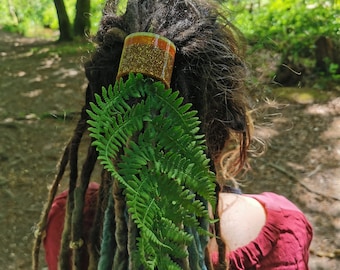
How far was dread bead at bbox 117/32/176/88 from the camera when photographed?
83 centimetres

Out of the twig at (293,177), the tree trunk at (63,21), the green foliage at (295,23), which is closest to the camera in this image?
the twig at (293,177)

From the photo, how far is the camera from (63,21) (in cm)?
823

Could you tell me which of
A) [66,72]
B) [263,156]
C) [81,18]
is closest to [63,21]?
[81,18]

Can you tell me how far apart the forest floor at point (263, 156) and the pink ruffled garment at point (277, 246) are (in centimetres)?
130

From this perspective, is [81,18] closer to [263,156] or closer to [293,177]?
[263,156]

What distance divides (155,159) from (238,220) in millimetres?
508

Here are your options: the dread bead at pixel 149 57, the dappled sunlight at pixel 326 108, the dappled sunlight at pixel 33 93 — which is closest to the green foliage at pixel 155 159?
the dread bead at pixel 149 57

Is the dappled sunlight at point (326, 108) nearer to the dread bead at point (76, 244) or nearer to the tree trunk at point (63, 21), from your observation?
the dread bead at point (76, 244)

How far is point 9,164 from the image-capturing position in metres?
4.10

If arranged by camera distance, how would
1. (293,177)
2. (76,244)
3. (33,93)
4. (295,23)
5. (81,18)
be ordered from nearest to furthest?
(76,244) → (293,177) → (295,23) → (33,93) → (81,18)

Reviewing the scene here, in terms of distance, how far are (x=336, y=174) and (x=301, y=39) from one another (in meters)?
2.09

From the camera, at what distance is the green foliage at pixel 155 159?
730 mm

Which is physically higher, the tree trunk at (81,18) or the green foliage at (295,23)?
the green foliage at (295,23)

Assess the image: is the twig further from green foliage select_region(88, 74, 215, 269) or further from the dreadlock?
A: green foliage select_region(88, 74, 215, 269)
